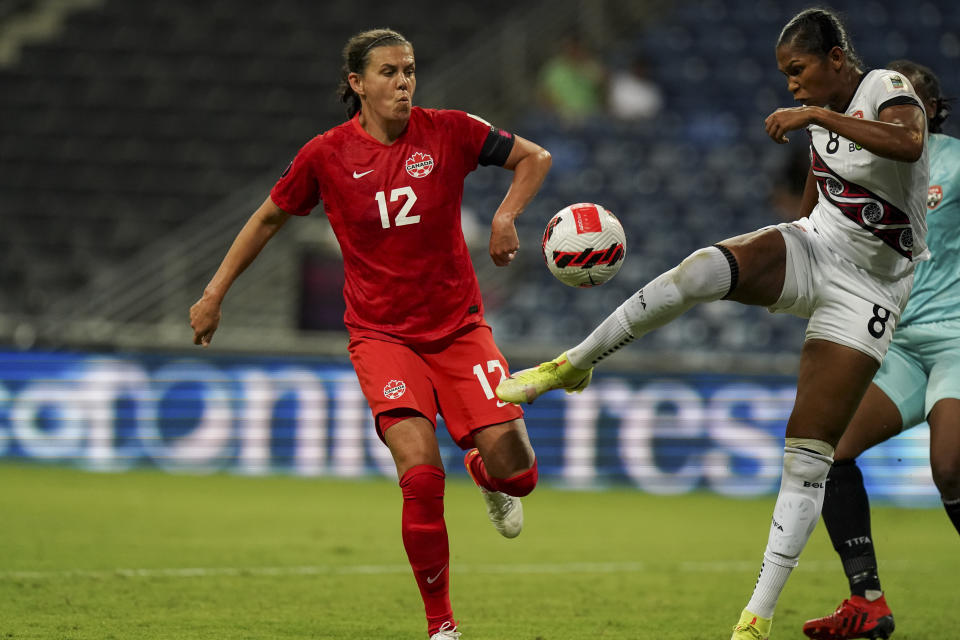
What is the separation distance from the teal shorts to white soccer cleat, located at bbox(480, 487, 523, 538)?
6.04ft

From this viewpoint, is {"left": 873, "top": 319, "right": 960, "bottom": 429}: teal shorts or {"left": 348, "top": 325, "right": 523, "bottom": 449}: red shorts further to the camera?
{"left": 873, "top": 319, "right": 960, "bottom": 429}: teal shorts

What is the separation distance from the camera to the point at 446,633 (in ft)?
16.8

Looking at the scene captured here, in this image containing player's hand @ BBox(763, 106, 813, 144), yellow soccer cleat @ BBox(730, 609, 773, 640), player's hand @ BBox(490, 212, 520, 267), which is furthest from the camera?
player's hand @ BBox(490, 212, 520, 267)

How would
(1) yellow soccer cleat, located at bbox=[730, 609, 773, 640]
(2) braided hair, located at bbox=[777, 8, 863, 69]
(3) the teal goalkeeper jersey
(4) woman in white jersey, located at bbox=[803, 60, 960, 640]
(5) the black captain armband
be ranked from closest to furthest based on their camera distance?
(1) yellow soccer cleat, located at bbox=[730, 609, 773, 640]
(2) braided hair, located at bbox=[777, 8, 863, 69]
(4) woman in white jersey, located at bbox=[803, 60, 960, 640]
(5) the black captain armband
(3) the teal goalkeeper jersey

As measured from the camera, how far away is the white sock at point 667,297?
4945 millimetres

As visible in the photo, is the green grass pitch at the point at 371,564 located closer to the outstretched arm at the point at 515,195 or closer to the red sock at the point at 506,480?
the red sock at the point at 506,480

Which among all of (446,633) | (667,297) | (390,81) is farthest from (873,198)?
(446,633)

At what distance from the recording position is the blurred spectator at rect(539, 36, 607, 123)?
56.9 ft

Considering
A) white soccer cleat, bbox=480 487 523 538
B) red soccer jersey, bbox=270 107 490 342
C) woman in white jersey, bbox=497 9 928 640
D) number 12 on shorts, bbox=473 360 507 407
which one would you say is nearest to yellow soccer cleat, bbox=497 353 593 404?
woman in white jersey, bbox=497 9 928 640

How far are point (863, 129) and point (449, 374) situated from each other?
205 centimetres

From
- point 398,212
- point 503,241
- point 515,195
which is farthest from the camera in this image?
point 515,195

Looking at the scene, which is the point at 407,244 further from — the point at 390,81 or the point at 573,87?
the point at 573,87

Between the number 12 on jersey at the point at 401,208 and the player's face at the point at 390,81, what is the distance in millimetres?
331

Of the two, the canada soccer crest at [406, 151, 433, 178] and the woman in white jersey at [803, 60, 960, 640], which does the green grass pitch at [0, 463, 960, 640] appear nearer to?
the woman in white jersey at [803, 60, 960, 640]
